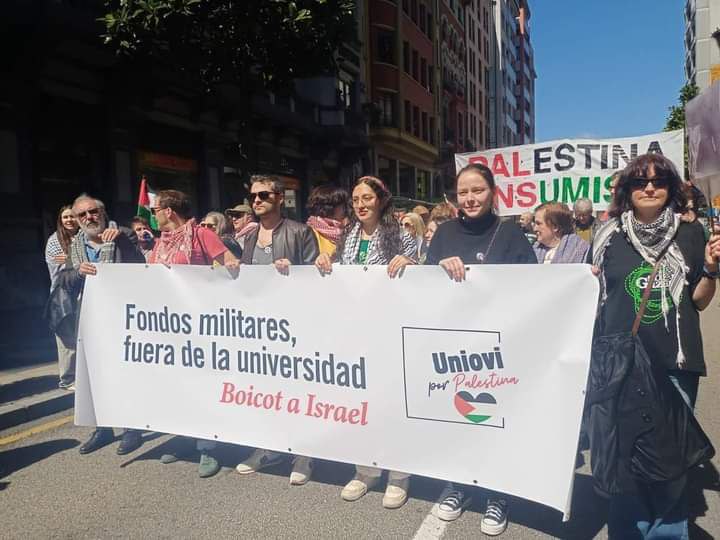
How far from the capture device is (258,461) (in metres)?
3.92

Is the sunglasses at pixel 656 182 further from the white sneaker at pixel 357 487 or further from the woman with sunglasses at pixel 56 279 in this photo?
the woman with sunglasses at pixel 56 279

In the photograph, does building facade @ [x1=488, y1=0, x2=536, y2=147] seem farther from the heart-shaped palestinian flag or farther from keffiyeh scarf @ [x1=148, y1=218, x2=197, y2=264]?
the heart-shaped palestinian flag

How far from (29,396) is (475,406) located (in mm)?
4185

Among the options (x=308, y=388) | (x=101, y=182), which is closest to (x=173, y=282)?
(x=308, y=388)

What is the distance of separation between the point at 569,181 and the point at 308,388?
5199mm

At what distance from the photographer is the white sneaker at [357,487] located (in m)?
3.45

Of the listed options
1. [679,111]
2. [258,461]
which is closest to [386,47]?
[679,111]

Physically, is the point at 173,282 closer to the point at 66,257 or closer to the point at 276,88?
the point at 66,257

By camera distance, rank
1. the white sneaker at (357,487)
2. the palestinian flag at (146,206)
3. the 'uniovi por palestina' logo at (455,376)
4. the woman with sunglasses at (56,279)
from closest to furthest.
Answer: the 'uniovi por palestina' logo at (455,376) → the white sneaker at (357,487) → the woman with sunglasses at (56,279) → the palestinian flag at (146,206)

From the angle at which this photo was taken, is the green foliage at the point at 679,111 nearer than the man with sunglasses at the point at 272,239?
No

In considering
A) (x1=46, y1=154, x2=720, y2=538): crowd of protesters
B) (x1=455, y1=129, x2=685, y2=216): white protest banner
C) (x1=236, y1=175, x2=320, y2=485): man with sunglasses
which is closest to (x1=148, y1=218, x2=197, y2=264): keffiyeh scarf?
(x1=46, y1=154, x2=720, y2=538): crowd of protesters

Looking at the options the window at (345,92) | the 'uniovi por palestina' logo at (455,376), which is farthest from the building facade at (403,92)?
the 'uniovi por palestina' logo at (455,376)

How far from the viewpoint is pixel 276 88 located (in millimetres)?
10844

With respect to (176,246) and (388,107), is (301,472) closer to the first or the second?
(176,246)
